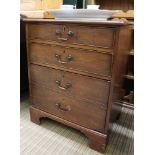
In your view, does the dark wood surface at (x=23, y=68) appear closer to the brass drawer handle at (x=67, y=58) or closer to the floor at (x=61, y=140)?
the floor at (x=61, y=140)

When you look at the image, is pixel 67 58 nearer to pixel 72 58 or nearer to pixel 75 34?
pixel 72 58

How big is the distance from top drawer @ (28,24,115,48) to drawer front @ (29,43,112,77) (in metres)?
0.05

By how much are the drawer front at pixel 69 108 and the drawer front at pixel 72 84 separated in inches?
1.6

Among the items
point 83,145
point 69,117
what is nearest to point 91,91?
point 69,117

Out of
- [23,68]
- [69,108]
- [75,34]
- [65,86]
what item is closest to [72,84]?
[65,86]

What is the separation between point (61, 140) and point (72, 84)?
1.20 ft

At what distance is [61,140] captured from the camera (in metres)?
1.06

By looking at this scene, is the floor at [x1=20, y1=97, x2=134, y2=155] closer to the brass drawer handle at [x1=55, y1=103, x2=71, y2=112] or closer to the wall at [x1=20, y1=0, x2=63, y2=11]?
the brass drawer handle at [x1=55, y1=103, x2=71, y2=112]

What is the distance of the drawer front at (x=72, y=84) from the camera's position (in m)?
0.87

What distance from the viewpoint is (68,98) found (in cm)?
100

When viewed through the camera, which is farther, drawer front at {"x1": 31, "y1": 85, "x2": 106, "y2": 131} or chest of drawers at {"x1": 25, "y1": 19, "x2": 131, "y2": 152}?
drawer front at {"x1": 31, "y1": 85, "x2": 106, "y2": 131}

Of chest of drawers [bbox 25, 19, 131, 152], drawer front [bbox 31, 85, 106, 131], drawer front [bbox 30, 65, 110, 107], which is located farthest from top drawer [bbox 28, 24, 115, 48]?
drawer front [bbox 31, 85, 106, 131]

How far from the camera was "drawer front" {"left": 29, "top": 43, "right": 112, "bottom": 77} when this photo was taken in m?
0.82
